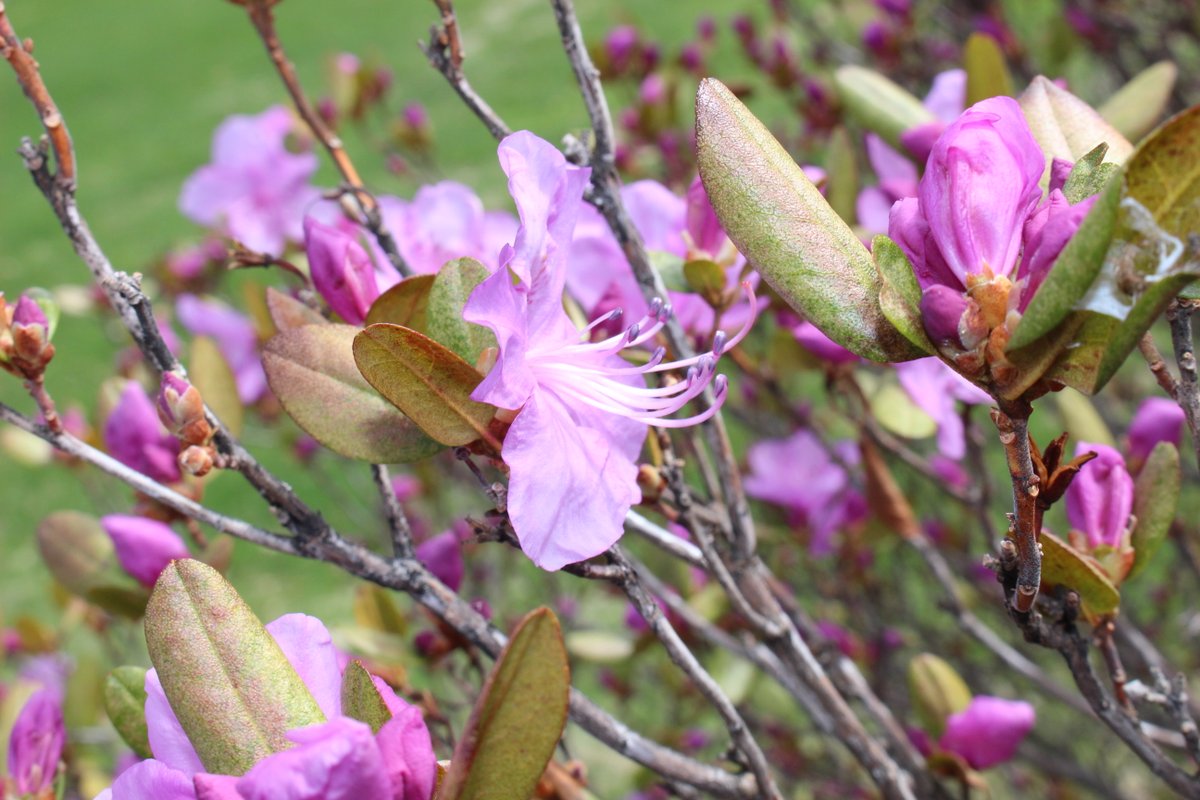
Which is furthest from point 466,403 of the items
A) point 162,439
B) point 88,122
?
point 88,122

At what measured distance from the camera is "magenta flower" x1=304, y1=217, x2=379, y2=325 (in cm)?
74

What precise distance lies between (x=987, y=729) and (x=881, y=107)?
533 millimetres

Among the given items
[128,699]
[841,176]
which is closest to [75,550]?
[128,699]

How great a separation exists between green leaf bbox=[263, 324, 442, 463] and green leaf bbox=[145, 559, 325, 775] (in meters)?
0.13

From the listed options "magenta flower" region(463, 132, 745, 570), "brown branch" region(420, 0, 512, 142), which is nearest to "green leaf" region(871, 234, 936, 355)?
"magenta flower" region(463, 132, 745, 570)

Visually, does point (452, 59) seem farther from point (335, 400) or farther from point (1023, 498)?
point (1023, 498)

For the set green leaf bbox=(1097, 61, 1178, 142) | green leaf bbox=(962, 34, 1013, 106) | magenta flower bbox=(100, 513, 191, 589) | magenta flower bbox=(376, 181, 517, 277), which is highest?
green leaf bbox=(962, 34, 1013, 106)

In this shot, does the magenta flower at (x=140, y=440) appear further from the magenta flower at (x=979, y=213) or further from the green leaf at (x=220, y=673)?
the magenta flower at (x=979, y=213)

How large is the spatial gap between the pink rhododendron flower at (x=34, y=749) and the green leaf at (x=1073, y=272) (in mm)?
689

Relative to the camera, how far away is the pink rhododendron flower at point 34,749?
82 cm

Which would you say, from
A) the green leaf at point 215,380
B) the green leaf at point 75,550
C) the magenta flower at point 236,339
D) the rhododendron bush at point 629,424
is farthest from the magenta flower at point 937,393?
the magenta flower at point 236,339

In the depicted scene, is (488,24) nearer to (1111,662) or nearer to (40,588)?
(40,588)

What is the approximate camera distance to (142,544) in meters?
0.87

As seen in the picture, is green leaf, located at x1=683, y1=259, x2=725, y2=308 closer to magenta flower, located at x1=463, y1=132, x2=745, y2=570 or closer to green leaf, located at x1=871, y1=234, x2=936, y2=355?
magenta flower, located at x1=463, y1=132, x2=745, y2=570
